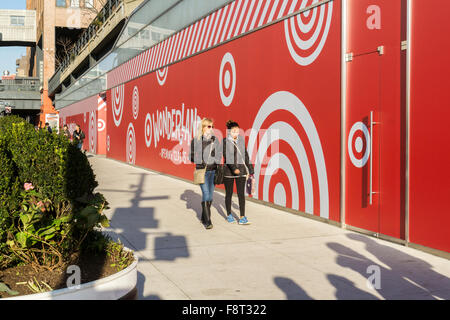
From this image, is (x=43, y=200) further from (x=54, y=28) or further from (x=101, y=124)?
(x=54, y=28)

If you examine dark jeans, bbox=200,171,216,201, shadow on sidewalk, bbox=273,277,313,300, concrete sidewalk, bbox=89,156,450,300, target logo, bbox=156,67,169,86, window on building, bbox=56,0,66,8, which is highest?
window on building, bbox=56,0,66,8

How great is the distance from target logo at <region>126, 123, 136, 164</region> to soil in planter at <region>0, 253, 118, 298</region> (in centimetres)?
1805

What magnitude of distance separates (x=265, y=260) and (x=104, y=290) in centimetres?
288

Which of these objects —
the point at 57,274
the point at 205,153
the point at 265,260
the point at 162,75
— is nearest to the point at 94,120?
the point at 162,75

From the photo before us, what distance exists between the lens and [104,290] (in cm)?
400

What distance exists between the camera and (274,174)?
10.9m

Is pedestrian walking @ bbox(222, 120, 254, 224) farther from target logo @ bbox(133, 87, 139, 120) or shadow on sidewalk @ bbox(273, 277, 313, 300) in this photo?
target logo @ bbox(133, 87, 139, 120)

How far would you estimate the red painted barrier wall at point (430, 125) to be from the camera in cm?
663

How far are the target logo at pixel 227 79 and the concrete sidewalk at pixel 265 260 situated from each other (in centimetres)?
380

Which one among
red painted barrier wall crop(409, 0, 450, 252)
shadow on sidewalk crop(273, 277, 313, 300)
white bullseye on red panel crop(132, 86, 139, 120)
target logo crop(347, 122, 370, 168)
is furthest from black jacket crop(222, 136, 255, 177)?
white bullseye on red panel crop(132, 86, 139, 120)

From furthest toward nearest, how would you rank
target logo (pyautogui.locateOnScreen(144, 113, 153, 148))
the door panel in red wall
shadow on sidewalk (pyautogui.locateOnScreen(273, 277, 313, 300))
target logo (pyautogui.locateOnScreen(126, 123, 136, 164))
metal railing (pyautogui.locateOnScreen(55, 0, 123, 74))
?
1. metal railing (pyautogui.locateOnScreen(55, 0, 123, 74))
2. target logo (pyautogui.locateOnScreen(126, 123, 136, 164))
3. target logo (pyautogui.locateOnScreen(144, 113, 153, 148))
4. the door panel in red wall
5. shadow on sidewalk (pyautogui.locateOnScreen(273, 277, 313, 300))

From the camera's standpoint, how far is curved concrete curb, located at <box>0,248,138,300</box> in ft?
12.2

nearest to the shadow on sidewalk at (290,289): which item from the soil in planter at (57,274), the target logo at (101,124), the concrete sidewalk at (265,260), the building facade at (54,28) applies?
the concrete sidewalk at (265,260)
